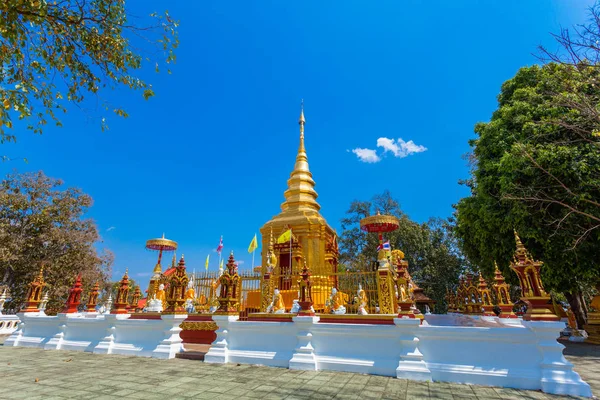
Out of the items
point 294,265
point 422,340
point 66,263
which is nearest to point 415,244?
point 294,265

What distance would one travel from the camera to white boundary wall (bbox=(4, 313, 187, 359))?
8195 millimetres

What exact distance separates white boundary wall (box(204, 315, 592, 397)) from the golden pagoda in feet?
18.0

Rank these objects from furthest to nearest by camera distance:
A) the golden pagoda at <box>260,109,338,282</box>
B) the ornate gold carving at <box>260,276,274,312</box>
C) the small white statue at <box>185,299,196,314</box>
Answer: the golden pagoda at <box>260,109,338,282</box> < the small white statue at <box>185,299,196,314</box> < the ornate gold carving at <box>260,276,274,312</box>

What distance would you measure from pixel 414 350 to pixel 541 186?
8.84 meters

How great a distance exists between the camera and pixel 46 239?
18.6 meters

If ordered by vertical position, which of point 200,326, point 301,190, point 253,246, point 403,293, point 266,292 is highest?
point 301,190

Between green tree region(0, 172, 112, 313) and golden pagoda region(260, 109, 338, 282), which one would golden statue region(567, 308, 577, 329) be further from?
green tree region(0, 172, 112, 313)

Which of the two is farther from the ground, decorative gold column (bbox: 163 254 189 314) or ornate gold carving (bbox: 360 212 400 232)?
ornate gold carving (bbox: 360 212 400 232)

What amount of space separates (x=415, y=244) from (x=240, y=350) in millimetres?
22280

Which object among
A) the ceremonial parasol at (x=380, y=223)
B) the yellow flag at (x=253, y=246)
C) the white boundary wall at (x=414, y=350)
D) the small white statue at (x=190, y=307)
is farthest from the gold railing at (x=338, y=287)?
the ceremonial parasol at (x=380, y=223)

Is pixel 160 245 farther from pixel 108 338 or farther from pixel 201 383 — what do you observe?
pixel 201 383

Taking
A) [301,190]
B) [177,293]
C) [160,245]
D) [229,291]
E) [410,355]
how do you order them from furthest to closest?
[160,245]
[301,190]
[177,293]
[229,291]
[410,355]

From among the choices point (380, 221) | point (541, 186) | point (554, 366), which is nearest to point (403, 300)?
point (554, 366)

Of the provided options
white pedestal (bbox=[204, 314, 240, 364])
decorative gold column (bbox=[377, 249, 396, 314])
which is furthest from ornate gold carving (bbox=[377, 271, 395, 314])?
white pedestal (bbox=[204, 314, 240, 364])
